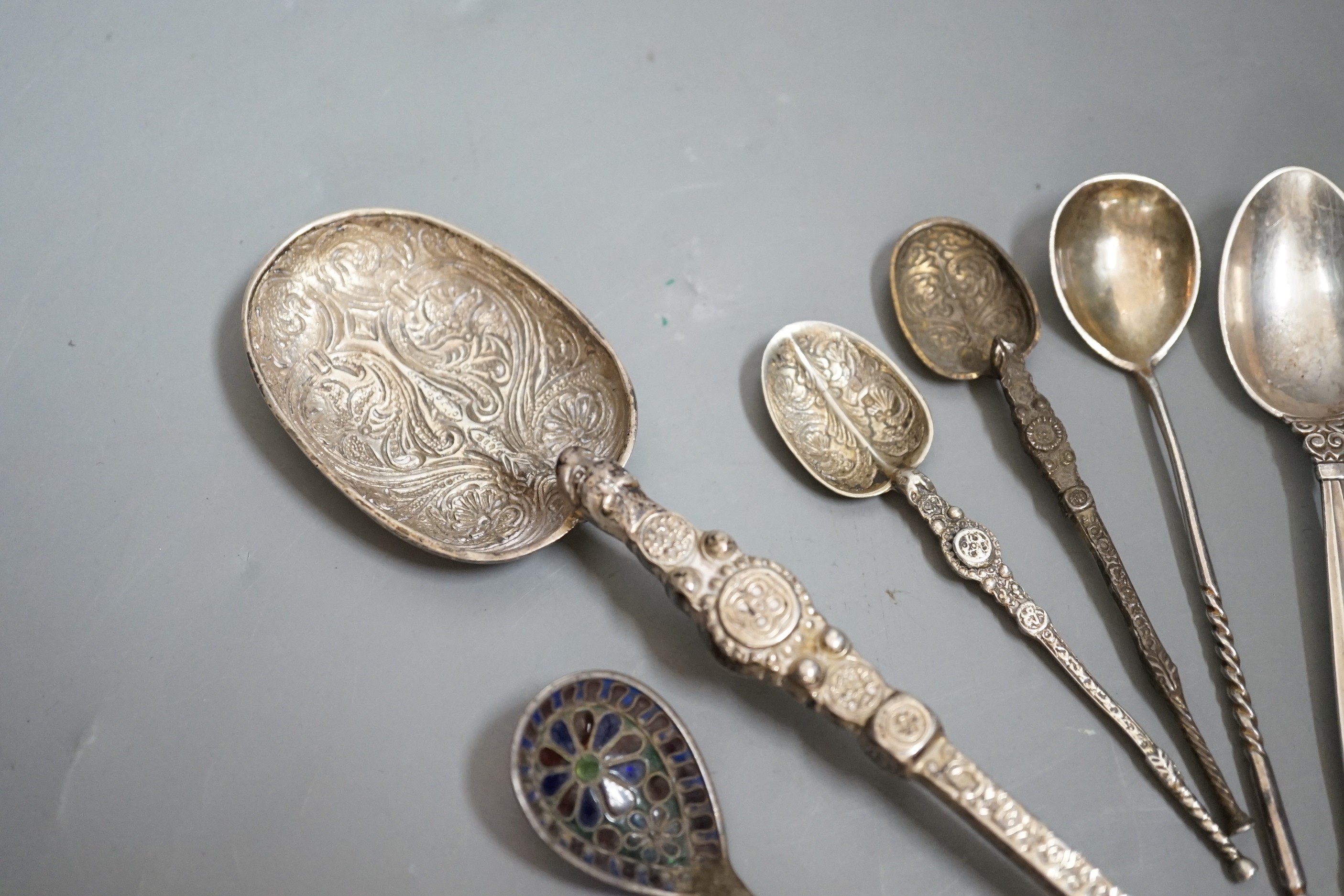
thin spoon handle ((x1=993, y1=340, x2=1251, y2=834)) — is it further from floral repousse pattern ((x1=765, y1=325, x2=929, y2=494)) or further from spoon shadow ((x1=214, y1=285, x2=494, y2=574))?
spoon shadow ((x1=214, y1=285, x2=494, y2=574))

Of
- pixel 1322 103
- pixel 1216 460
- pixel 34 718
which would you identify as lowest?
pixel 34 718

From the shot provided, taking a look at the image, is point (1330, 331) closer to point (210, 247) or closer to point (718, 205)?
point (718, 205)

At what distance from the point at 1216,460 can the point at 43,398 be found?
1767 mm

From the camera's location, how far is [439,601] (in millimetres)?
1388

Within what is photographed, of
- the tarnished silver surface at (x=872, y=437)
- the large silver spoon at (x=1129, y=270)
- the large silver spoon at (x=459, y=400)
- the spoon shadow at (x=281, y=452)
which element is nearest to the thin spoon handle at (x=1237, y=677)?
the large silver spoon at (x=1129, y=270)

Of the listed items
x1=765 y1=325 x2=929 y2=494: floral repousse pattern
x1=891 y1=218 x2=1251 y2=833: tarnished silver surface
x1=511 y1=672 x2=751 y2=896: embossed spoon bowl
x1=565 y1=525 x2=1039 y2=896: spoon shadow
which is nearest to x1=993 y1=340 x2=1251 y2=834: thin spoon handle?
x1=891 y1=218 x2=1251 y2=833: tarnished silver surface

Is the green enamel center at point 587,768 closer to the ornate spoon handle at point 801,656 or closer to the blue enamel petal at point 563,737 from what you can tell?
the blue enamel petal at point 563,737

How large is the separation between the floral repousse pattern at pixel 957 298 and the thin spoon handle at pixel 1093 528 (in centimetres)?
6

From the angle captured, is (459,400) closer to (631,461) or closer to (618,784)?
(631,461)

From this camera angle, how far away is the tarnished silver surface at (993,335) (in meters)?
1.42

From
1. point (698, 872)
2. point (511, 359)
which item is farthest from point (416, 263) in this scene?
point (698, 872)

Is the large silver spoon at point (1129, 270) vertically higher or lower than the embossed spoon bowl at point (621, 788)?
higher

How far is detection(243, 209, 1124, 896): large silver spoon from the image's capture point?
50.0 inches

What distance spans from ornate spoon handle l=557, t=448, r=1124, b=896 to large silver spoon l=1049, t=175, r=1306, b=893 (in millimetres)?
697
